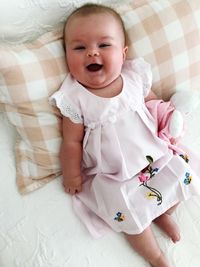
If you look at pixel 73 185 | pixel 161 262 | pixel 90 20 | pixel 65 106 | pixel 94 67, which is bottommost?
pixel 161 262

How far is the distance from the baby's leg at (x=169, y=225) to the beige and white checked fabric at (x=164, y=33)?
403 millimetres

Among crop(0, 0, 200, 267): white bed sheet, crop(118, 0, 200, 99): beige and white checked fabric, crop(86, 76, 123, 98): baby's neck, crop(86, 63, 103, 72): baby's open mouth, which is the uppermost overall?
crop(118, 0, 200, 99): beige and white checked fabric

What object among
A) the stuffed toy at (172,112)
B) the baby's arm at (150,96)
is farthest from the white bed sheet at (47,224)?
the baby's arm at (150,96)

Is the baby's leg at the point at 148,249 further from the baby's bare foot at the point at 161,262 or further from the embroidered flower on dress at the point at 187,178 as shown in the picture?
the embroidered flower on dress at the point at 187,178

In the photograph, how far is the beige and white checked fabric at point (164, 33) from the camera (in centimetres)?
120

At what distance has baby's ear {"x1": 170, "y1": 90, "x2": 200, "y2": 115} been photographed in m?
1.23

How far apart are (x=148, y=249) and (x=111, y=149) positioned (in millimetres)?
290

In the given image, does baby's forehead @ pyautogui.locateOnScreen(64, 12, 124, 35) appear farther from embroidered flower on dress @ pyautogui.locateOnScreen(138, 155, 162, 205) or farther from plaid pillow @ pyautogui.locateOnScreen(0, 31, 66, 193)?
embroidered flower on dress @ pyautogui.locateOnScreen(138, 155, 162, 205)

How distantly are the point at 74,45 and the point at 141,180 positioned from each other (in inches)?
16.7

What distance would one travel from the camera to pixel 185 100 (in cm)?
124

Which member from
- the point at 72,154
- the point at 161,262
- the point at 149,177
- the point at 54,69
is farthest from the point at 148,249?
the point at 54,69

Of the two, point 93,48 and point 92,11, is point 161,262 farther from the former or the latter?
point 92,11

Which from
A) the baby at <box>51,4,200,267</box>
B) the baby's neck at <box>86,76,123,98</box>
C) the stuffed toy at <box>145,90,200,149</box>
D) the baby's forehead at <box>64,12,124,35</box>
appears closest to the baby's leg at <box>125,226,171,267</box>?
the baby at <box>51,4,200,267</box>

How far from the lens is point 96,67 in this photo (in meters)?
1.11
